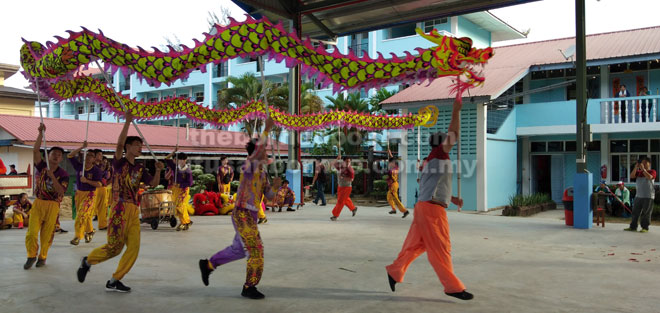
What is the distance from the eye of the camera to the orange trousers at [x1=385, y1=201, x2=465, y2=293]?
4.96 m

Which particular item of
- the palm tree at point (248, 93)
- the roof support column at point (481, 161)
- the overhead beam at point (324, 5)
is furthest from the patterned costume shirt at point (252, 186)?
the palm tree at point (248, 93)

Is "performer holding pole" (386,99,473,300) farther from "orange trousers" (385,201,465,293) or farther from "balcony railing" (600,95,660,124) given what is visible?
"balcony railing" (600,95,660,124)

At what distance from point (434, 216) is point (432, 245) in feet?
1.01

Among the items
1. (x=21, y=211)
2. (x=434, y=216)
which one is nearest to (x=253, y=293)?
(x=434, y=216)

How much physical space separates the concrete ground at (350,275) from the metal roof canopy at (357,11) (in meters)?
7.05

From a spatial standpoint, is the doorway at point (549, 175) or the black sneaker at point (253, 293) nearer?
the black sneaker at point (253, 293)

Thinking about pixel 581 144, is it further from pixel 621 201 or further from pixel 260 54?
pixel 260 54

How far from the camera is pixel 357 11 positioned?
608 inches

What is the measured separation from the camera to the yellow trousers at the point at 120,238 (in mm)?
5242

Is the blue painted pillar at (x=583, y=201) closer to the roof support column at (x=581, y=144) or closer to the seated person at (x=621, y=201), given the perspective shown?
the roof support column at (x=581, y=144)

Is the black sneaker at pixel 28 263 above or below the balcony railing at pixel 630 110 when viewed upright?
below

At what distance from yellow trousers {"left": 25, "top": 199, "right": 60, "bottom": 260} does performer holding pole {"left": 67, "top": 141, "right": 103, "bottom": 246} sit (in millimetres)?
2057

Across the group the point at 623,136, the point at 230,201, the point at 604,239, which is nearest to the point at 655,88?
the point at 623,136

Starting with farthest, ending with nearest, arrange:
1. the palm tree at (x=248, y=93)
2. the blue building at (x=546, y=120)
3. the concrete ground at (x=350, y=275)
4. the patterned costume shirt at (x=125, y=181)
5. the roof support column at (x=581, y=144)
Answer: the palm tree at (x=248, y=93), the blue building at (x=546, y=120), the roof support column at (x=581, y=144), the patterned costume shirt at (x=125, y=181), the concrete ground at (x=350, y=275)
